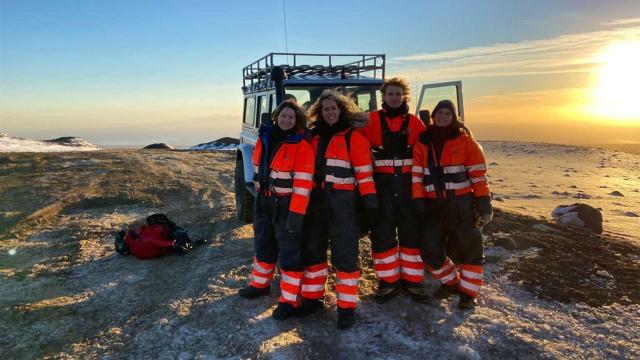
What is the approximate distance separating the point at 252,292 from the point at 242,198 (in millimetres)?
3121

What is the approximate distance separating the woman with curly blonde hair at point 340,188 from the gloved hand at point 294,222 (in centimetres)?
23

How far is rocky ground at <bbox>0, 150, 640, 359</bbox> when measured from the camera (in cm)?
371

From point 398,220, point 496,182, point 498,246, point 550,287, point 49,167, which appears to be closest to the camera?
point 398,220

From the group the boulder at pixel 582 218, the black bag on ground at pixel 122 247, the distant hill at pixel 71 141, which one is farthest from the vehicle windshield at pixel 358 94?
the distant hill at pixel 71 141

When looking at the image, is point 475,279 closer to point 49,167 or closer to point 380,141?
point 380,141

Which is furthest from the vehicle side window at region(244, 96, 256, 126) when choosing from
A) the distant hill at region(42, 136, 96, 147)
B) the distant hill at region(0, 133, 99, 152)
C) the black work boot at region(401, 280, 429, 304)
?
the distant hill at region(42, 136, 96, 147)

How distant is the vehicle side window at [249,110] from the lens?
7.56 m

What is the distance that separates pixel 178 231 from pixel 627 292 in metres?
5.59

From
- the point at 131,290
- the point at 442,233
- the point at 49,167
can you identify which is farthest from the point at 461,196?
the point at 49,167

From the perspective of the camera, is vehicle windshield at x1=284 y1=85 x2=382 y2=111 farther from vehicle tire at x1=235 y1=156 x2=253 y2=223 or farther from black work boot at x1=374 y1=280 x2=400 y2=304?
black work boot at x1=374 y1=280 x2=400 y2=304

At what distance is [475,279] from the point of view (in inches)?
170

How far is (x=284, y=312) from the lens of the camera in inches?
163

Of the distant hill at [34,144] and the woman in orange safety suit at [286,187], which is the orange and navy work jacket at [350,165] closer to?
the woman in orange safety suit at [286,187]

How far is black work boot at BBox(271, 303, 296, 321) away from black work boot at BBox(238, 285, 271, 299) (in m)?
0.48
